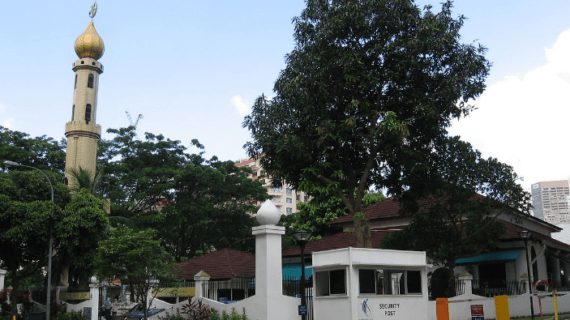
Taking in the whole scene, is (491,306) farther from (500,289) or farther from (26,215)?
(26,215)

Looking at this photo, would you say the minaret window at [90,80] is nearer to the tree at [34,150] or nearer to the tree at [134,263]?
the tree at [34,150]

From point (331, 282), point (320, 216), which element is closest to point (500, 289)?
point (331, 282)

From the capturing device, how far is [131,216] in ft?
141

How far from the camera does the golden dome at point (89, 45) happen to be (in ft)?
140

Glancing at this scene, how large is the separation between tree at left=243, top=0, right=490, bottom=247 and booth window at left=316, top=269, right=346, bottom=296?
6.55 m

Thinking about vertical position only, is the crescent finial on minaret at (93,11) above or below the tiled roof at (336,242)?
above

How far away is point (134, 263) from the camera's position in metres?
20.0

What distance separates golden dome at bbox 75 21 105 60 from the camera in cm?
4259

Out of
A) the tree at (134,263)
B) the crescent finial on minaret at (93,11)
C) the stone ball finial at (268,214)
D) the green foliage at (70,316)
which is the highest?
the crescent finial on minaret at (93,11)

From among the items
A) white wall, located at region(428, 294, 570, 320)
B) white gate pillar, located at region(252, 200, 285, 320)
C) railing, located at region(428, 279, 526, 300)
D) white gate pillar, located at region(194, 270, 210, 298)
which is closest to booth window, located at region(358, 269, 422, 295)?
white gate pillar, located at region(252, 200, 285, 320)

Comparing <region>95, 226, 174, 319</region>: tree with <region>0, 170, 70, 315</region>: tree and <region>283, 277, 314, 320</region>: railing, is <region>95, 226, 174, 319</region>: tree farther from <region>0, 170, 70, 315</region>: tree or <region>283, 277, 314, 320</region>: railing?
<region>0, 170, 70, 315</region>: tree

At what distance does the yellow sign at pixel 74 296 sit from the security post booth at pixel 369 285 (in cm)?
1583

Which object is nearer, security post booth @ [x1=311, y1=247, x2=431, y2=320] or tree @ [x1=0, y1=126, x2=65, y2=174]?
security post booth @ [x1=311, y1=247, x2=431, y2=320]

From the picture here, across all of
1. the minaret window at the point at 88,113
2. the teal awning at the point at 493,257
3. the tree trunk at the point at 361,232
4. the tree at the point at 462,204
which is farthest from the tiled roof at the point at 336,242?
the minaret window at the point at 88,113
